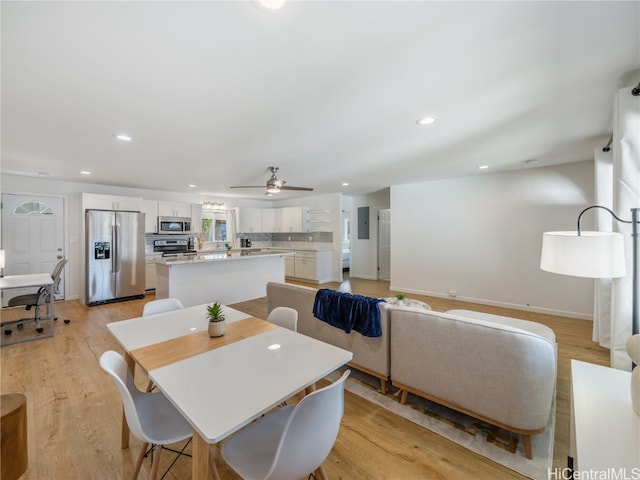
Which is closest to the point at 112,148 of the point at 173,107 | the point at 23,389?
the point at 173,107

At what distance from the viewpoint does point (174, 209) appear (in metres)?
6.43

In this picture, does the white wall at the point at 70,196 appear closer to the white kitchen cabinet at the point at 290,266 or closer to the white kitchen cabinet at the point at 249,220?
the white kitchen cabinet at the point at 249,220

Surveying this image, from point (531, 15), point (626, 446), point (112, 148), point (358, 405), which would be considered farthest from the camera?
point (112, 148)

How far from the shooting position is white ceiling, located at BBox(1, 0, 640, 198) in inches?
51.7

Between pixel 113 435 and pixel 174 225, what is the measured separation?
5.20 metres

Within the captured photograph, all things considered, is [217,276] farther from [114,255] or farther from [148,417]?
[148,417]

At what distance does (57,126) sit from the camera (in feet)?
8.43

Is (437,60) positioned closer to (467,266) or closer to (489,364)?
(489,364)

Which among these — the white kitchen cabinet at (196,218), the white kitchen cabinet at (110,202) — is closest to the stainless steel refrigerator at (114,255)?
the white kitchen cabinet at (110,202)

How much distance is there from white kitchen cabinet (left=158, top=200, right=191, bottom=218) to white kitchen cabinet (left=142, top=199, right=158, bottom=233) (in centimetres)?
11

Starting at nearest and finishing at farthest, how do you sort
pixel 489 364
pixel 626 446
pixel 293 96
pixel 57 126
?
pixel 626 446
pixel 489 364
pixel 293 96
pixel 57 126

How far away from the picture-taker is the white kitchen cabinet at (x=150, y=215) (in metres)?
5.96

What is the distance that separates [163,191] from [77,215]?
5.68 ft

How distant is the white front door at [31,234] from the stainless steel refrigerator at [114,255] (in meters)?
0.77
